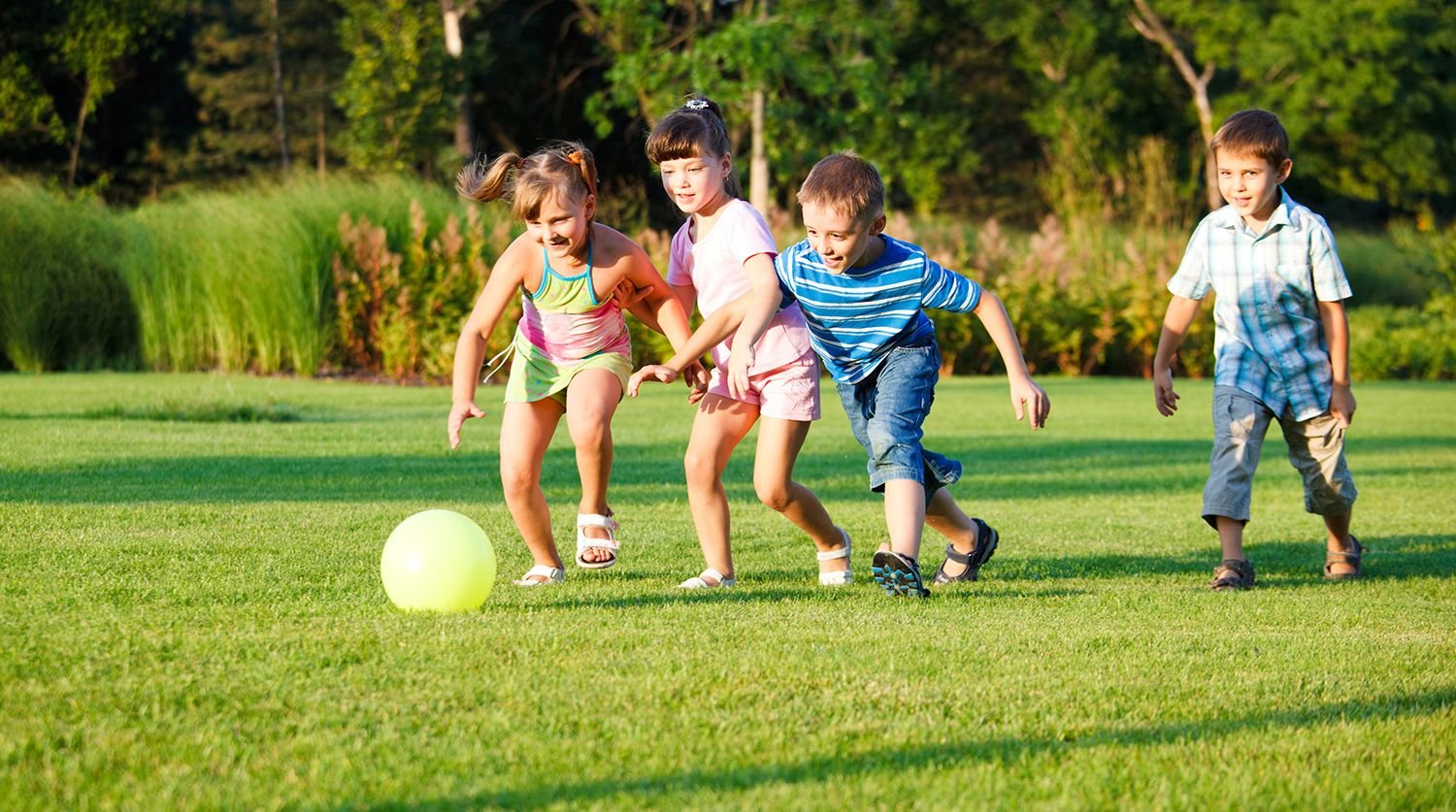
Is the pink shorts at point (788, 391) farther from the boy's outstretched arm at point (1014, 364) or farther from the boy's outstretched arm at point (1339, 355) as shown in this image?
the boy's outstretched arm at point (1339, 355)

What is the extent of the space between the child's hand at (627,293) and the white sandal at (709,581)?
105 centimetres

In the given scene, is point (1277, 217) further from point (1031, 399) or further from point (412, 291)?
point (412, 291)

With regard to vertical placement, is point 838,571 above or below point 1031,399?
below

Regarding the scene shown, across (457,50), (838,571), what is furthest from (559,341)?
(457,50)

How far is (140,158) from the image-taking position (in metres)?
37.8

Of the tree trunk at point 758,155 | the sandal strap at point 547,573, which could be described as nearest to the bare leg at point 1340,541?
the sandal strap at point 547,573

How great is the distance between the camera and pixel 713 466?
5641mm

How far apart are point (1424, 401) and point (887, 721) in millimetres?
15691

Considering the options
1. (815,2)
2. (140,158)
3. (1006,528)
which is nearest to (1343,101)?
(815,2)

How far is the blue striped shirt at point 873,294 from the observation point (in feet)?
17.9

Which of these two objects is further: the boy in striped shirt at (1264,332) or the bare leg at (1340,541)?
the bare leg at (1340,541)

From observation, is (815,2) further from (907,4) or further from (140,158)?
(140,158)

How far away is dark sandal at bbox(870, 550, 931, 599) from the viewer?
Answer: 5.22 m

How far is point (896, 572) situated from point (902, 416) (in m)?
0.61
